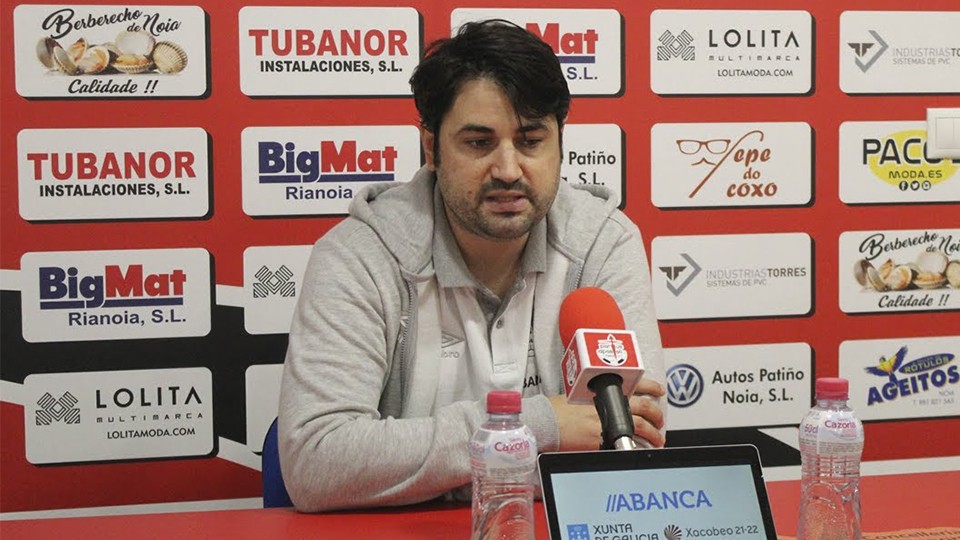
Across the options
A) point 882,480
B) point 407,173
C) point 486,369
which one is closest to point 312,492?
point 486,369

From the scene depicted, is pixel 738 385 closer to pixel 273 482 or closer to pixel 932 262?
pixel 932 262

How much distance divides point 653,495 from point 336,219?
145 cm

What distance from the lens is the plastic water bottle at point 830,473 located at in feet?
4.13

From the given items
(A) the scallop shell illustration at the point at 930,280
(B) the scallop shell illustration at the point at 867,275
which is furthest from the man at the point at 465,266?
(A) the scallop shell illustration at the point at 930,280

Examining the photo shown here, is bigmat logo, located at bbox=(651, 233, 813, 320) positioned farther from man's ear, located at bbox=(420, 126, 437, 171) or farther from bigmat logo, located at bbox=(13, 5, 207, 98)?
bigmat logo, located at bbox=(13, 5, 207, 98)

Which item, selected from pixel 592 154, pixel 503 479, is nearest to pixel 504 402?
pixel 503 479

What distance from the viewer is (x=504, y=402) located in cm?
114

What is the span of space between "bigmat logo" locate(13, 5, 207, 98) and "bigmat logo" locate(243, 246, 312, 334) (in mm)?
380

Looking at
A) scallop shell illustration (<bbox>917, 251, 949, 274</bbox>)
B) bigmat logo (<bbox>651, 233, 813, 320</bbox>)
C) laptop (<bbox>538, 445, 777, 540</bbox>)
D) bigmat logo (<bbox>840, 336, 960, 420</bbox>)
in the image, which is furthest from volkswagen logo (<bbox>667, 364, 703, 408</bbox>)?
laptop (<bbox>538, 445, 777, 540</bbox>)

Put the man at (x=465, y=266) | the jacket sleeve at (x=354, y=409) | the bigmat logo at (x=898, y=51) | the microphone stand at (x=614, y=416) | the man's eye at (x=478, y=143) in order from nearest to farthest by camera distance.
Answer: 1. the microphone stand at (x=614, y=416)
2. the jacket sleeve at (x=354, y=409)
3. the man at (x=465, y=266)
4. the man's eye at (x=478, y=143)
5. the bigmat logo at (x=898, y=51)

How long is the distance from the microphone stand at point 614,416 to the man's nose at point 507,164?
2.48ft

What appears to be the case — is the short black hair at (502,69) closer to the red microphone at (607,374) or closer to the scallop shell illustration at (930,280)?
the red microphone at (607,374)

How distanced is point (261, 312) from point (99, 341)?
35 cm

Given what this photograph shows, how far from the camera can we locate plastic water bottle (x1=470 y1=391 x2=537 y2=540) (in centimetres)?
118
